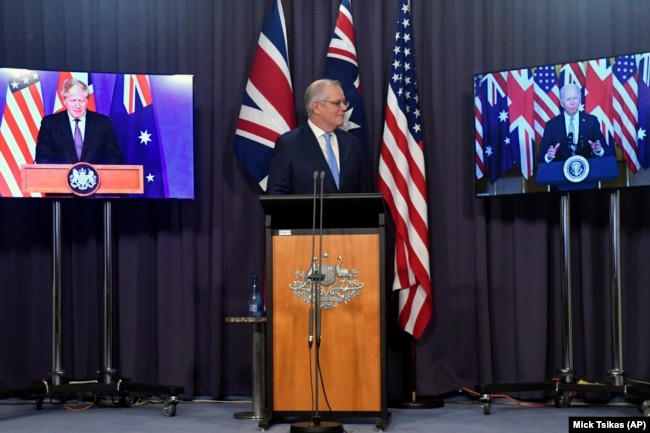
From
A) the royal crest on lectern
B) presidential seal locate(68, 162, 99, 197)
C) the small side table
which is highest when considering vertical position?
presidential seal locate(68, 162, 99, 197)

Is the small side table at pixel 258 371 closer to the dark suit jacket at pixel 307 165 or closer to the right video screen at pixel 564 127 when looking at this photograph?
the dark suit jacket at pixel 307 165

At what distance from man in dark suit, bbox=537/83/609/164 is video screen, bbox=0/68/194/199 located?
6.67 feet


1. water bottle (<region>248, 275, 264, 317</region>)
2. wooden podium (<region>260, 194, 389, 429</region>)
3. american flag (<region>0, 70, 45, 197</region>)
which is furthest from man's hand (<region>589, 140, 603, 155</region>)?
american flag (<region>0, 70, 45, 197</region>)

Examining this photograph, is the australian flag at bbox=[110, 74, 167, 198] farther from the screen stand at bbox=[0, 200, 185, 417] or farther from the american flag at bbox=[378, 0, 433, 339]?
the american flag at bbox=[378, 0, 433, 339]

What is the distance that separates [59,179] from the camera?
17.0ft

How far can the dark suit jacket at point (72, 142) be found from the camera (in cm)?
521

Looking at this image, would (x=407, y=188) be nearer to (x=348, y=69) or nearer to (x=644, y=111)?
(x=348, y=69)

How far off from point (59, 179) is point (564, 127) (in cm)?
281

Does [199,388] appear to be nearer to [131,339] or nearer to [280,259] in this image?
[131,339]

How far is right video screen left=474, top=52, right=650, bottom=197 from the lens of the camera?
488 cm

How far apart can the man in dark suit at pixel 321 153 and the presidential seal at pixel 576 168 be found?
1.11m

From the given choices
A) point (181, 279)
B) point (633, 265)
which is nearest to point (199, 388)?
point (181, 279)

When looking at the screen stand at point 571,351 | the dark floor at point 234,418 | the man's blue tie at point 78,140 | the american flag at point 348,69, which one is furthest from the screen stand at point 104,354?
the screen stand at point 571,351

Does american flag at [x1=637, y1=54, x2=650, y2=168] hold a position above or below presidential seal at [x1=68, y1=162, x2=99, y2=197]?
above
